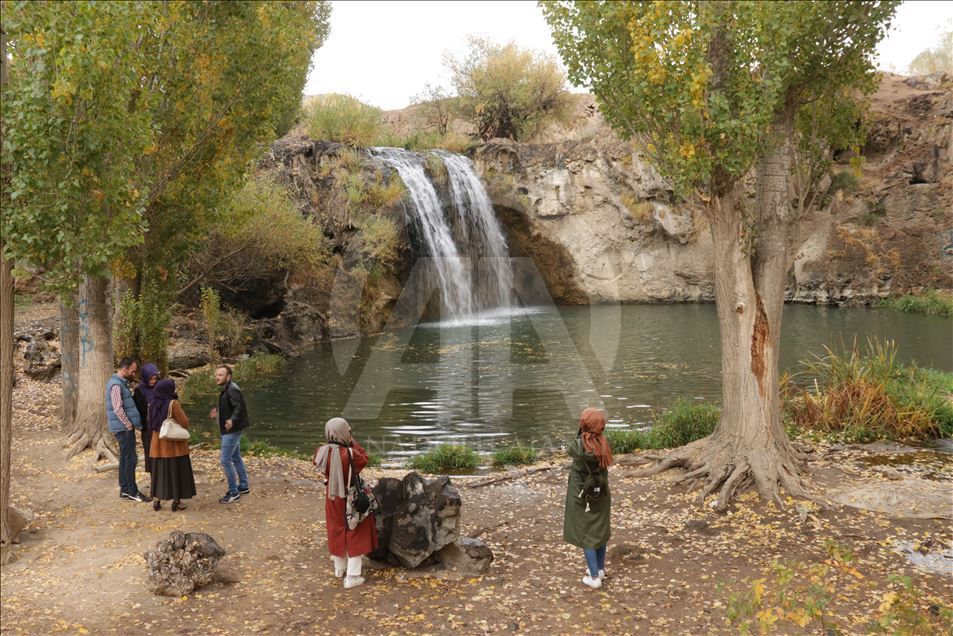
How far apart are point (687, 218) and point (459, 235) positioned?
38.9ft

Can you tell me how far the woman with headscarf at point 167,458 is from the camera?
8.69 m

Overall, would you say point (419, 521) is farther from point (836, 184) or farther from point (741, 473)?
point (836, 184)

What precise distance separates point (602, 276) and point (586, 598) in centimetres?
3345

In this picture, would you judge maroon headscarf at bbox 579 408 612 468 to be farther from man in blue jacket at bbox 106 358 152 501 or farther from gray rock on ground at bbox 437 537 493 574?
man in blue jacket at bbox 106 358 152 501

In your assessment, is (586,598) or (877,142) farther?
(877,142)

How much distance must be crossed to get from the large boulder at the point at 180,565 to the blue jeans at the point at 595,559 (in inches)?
139

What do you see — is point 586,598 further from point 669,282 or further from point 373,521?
point 669,282

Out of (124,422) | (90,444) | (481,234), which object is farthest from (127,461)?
(481,234)

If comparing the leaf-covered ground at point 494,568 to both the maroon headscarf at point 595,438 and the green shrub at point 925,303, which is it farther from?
the green shrub at point 925,303

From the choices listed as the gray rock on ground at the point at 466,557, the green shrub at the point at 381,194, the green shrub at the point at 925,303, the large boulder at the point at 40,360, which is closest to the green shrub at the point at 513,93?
the green shrub at the point at 381,194

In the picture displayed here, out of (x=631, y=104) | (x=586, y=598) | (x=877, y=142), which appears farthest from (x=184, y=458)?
(x=877, y=142)

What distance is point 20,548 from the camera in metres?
7.55

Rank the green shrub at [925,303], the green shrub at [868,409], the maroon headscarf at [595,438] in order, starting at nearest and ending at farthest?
the maroon headscarf at [595,438]
the green shrub at [868,409]
the green shrub at [925,303]

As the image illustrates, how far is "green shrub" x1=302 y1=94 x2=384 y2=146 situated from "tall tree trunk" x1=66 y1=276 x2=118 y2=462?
22.0 metres
